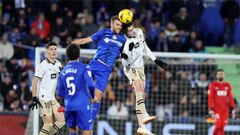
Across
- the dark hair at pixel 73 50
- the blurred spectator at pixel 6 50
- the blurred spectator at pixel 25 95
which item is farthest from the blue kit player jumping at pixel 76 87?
the blurred spectator at pixel 6 50

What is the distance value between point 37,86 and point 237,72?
795cm

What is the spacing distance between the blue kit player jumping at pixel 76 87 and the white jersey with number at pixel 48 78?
7.78 ft

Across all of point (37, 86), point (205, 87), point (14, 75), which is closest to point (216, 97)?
point (205, 87)

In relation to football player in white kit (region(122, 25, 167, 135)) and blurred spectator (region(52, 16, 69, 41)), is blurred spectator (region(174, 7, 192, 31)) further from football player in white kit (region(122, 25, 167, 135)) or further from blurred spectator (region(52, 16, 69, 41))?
football player in white kit (region(122, 25, 167, 135))

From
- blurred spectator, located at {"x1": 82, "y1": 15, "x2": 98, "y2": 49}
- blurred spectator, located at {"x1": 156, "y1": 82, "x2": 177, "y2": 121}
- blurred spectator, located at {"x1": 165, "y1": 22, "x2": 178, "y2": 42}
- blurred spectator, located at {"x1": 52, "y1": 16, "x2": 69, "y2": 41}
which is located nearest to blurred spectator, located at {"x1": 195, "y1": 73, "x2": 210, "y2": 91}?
blurred spectator, located at {"x1": 156, "y1": 82, "x2": 177, "y2": 121}

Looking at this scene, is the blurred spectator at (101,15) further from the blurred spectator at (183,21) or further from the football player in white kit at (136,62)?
the football player in white kit at (136,62)

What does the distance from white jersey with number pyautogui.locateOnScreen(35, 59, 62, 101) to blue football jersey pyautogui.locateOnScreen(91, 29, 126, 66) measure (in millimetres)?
1037

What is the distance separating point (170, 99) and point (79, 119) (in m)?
7.73

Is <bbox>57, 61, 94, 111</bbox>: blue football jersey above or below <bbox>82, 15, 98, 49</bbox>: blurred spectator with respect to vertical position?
below

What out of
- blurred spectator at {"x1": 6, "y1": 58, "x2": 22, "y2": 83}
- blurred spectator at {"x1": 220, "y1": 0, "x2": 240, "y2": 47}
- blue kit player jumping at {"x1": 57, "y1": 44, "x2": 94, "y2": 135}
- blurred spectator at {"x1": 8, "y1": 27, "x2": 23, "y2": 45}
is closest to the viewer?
blue kit player jumping at {"x1": 57, "y1": 44, "x2": 94, "y2": 135}

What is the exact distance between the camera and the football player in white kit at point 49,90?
65.0ft

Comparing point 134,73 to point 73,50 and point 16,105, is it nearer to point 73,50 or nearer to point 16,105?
point 73,50

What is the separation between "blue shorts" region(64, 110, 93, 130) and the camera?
57.3ft

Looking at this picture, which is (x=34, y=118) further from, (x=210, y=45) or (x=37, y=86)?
(x=210, y=45)
